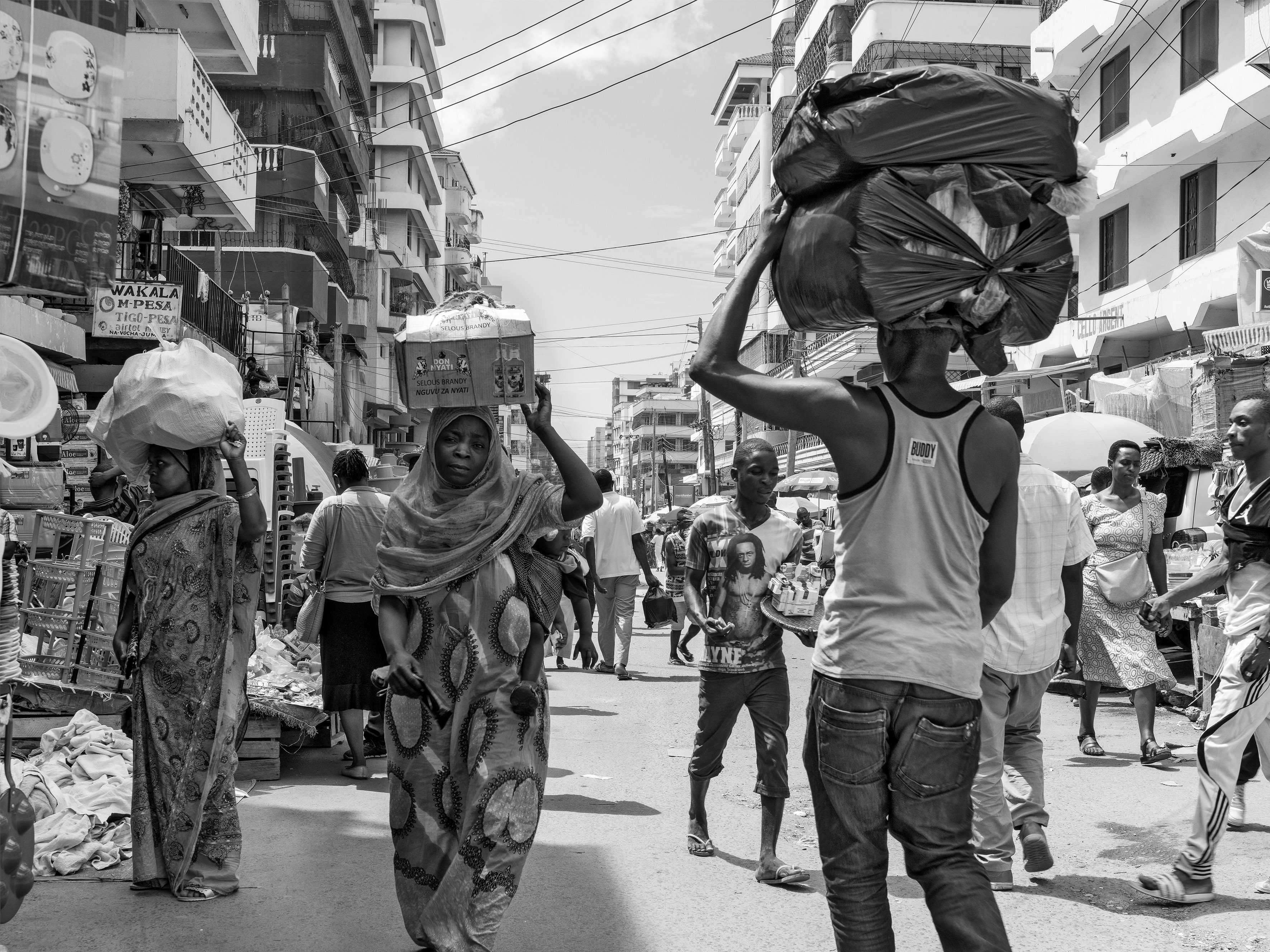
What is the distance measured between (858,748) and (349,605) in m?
5.08

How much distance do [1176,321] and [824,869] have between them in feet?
65.9

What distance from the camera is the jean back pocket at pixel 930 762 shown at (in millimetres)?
2939

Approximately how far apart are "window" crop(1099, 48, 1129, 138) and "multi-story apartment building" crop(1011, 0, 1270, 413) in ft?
0.10

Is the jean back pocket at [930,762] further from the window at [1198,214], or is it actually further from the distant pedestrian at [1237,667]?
the window at [1198,214]

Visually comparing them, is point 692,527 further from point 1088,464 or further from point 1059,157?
point 1088,464

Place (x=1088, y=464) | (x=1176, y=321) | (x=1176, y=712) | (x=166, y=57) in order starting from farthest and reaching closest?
(x=1176, y=321) → (x=166, y=57) → (x=1088, y=464) → (x=1176, y=712)

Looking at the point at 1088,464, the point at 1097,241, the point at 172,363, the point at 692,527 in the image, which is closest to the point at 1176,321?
the point at 1097,241

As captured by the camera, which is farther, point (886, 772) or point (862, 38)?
point (862, 38)

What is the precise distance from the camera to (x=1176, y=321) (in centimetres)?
2092

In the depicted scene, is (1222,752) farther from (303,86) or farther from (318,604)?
(303,86)

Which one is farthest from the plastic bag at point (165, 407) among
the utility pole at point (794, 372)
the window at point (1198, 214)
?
the utility pole at point (794, 372)

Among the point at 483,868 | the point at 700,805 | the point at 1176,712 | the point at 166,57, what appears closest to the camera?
the point at 483,868

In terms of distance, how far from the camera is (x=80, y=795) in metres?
6.02

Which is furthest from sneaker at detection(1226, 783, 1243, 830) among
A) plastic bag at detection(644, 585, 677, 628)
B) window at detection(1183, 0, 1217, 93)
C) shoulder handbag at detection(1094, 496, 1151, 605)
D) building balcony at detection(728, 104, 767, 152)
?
building balcony at detection(728, 104, 767, 152)
